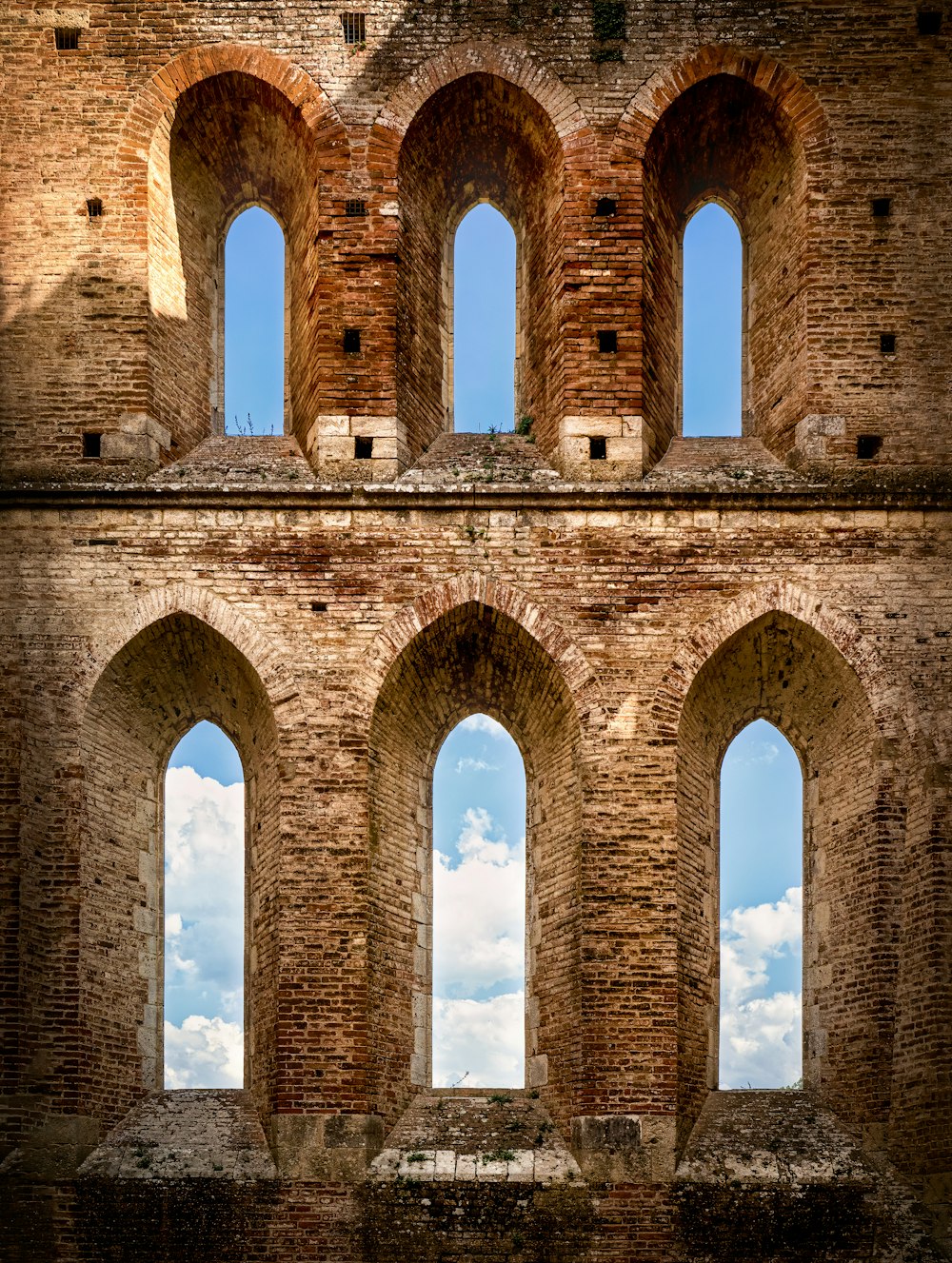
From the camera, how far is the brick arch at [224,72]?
15.2 meters

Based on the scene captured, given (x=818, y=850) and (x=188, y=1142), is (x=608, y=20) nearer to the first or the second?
(x=818, y=850)

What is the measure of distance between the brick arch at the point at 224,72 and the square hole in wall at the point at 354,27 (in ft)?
1.73

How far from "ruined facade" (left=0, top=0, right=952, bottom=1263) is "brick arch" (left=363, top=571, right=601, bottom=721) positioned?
4 centimetres

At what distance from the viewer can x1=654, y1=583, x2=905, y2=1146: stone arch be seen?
46.1 ft

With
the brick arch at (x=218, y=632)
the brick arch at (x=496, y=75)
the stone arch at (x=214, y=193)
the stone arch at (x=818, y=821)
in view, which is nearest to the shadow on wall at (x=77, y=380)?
the stone arch at (x=214, y=193)

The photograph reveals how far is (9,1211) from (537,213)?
9341mm

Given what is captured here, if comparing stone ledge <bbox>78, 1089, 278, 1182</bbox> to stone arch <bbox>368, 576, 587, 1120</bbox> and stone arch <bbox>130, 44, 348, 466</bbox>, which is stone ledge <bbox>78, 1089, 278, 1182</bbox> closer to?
stone arch <bbox>368, 576, 587, 1120</bbox>

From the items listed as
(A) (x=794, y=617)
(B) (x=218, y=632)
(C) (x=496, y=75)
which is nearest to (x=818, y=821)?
(A) (x=794, y=617)

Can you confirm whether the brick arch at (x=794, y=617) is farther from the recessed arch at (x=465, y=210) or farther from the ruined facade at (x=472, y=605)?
the recessed arch at (x=465, y=210)

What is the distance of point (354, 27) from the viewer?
15.4m

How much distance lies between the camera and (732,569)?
14.5 metres

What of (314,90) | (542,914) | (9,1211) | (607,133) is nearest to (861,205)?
(607,133)

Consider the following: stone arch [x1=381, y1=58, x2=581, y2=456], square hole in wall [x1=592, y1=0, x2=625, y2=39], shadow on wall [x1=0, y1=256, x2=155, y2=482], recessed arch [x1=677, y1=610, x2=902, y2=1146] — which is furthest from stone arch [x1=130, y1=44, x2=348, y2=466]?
recessed arch [x1=677, y1=610, x2=902, y2=1146]

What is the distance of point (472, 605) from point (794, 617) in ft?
8.54
